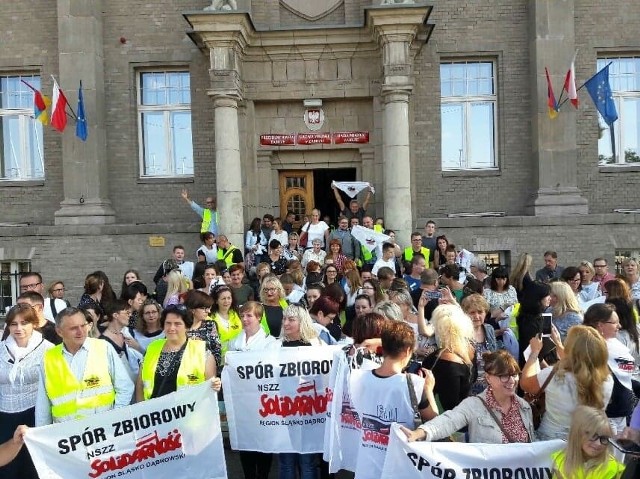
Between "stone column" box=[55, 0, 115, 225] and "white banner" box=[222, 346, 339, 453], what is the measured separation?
36.3 ft

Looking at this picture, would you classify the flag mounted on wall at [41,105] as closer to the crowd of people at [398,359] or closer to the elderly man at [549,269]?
the crowd of people at [398,359]

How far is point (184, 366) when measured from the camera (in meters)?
5.84

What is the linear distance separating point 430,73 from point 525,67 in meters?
2.26

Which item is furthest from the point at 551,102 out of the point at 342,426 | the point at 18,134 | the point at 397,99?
the point at 18,134

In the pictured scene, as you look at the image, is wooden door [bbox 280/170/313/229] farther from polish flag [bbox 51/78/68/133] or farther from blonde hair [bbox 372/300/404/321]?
blonde hair [bbox 372/300/404/321]

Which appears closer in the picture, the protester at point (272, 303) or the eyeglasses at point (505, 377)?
the eyeglasses at point (505, 377)

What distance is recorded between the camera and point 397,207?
15.3m

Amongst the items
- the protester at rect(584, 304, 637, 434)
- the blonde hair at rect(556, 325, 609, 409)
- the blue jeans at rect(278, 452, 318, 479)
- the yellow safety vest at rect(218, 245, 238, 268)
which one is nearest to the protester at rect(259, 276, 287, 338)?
the blue jeans at rect(278, 452, 318, 479)

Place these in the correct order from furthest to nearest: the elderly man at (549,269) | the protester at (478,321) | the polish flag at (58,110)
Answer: the polish flag at (58,110) < the elderly man at (549,269) < the protester at (478,321)

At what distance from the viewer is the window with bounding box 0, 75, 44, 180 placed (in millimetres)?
17953

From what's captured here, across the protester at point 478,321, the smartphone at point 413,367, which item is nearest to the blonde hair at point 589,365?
the smartphone at point 413,367

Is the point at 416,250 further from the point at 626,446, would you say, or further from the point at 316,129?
the point at 626,446

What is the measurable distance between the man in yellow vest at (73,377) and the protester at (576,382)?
3.27 m

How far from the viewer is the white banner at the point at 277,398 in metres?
6.20
